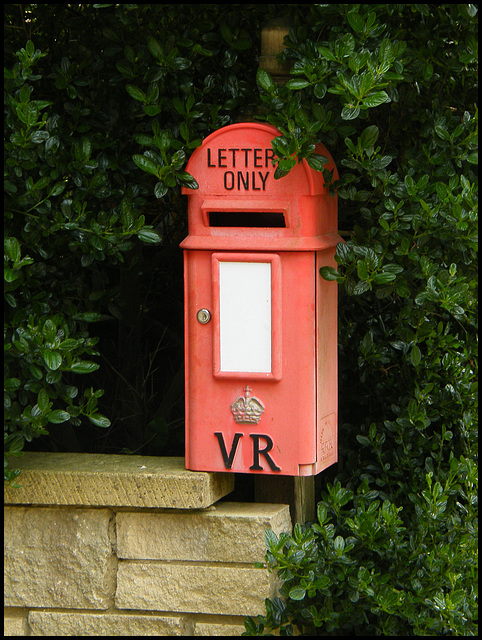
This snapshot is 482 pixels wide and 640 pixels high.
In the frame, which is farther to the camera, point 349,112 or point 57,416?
point 57,416

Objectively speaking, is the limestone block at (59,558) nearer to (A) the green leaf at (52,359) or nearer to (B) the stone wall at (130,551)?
(B) the stone wall at (130,551)

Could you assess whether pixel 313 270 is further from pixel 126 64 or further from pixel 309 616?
pixel 309 616

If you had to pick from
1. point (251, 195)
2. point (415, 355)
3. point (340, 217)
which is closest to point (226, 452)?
point (415, 355)

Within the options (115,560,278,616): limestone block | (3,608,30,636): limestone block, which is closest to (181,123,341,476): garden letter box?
(115,560,278,616): limestone block

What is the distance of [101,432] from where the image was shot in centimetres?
380

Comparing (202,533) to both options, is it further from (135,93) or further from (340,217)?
(135,93)

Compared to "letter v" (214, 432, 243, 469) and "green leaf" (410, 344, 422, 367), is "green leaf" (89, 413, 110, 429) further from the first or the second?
"green leaf" (410, 344, 422, 367)

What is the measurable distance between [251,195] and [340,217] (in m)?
→ 0.72

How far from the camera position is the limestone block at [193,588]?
286 cm

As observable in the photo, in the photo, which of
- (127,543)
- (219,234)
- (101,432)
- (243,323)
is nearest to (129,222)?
(219,234)

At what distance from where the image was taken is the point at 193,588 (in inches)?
114

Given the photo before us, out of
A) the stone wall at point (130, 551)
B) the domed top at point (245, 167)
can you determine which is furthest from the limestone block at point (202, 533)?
the domed top at point (245, 167)

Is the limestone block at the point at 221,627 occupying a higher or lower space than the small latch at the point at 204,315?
lower

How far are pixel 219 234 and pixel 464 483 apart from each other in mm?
1134
